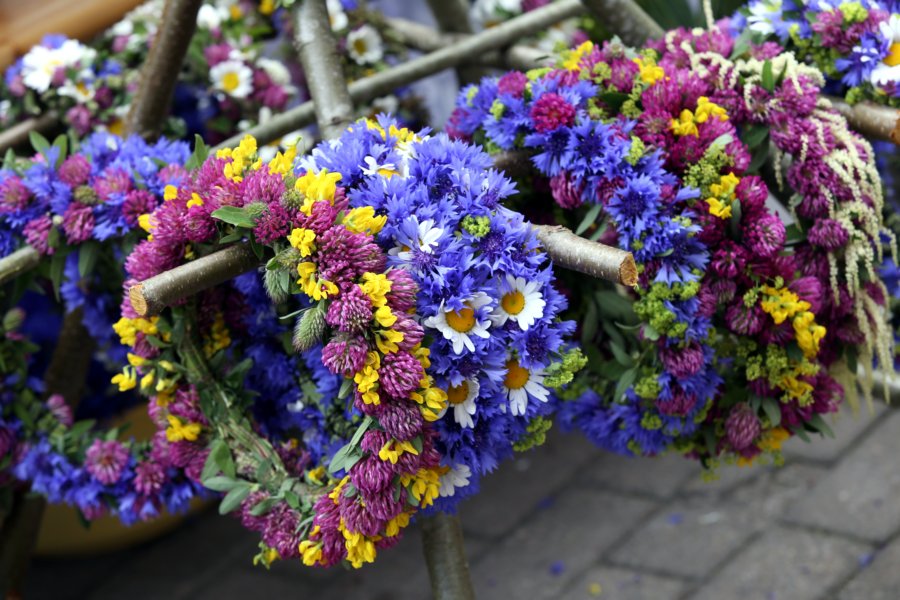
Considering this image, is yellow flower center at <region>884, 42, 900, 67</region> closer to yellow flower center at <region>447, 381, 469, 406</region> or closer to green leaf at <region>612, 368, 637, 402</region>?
green leaf at <region>612, 368, 637, 402</region>

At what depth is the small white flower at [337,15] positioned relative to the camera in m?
2.12

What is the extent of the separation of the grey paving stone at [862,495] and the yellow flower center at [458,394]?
133cm

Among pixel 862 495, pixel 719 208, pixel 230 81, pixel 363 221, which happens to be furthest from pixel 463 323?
pixel 862 495

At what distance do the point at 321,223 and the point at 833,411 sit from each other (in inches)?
29.6

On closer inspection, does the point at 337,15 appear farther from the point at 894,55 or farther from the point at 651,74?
the point at 894,55

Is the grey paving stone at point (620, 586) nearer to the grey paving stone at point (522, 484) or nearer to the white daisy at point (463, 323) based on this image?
the grey paving stone at point (522, 484)

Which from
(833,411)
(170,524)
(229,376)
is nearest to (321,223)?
(229,376)

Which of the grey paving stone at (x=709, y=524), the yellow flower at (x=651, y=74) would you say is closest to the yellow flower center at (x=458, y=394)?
the yellow flower at (x=651, y=74)

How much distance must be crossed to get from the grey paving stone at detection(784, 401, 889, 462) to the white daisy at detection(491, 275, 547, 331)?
59.5 inches

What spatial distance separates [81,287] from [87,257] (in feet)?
0.61

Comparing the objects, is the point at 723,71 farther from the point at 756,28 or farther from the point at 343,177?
the point at 343,177

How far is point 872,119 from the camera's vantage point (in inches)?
53.7

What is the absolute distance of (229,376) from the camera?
1.32 m

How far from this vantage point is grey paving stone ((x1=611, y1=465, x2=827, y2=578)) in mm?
2139
